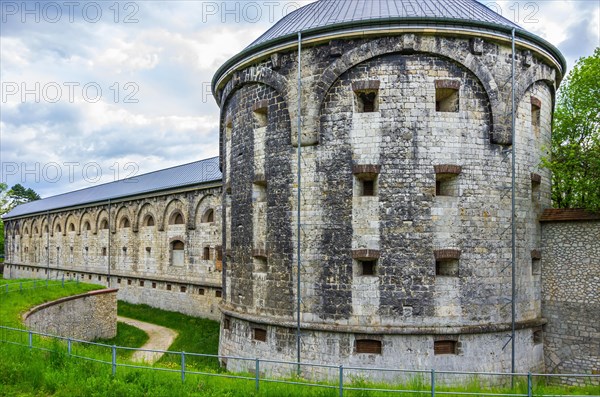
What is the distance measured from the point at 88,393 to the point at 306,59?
1049 cm

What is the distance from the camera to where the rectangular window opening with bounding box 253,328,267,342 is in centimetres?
1562

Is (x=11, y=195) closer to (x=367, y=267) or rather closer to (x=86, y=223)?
(x=86, y=223)

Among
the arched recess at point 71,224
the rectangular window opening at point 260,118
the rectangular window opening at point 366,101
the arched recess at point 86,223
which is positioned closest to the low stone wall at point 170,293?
the arched recess at point 86,223

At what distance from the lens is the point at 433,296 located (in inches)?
552

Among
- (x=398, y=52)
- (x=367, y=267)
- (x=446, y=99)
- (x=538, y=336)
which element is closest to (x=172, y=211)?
(x=367, y=267)

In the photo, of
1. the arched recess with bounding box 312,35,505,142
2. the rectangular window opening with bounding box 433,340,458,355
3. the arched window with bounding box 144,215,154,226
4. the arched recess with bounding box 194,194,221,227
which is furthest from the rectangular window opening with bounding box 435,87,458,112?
the arched window with bounding box 144,215,154,226

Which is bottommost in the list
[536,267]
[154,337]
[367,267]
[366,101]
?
[154,337]

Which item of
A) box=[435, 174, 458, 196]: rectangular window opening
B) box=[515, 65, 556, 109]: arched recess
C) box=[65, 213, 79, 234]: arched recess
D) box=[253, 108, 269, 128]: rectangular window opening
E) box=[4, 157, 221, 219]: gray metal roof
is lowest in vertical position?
box=[65, 213, 79, 234]: arched recess

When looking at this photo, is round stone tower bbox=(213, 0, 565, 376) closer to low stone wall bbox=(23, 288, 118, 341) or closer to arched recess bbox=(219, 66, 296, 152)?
arched recess bbox=(219, 66, 296, 152)

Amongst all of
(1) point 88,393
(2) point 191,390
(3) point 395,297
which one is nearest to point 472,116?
(3) point 395,297

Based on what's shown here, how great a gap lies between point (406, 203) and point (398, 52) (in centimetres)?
427

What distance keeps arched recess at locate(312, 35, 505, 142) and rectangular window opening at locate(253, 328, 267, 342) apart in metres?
6.33

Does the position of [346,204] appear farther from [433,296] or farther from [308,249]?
[433,296]

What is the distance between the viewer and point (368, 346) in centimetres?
1412
